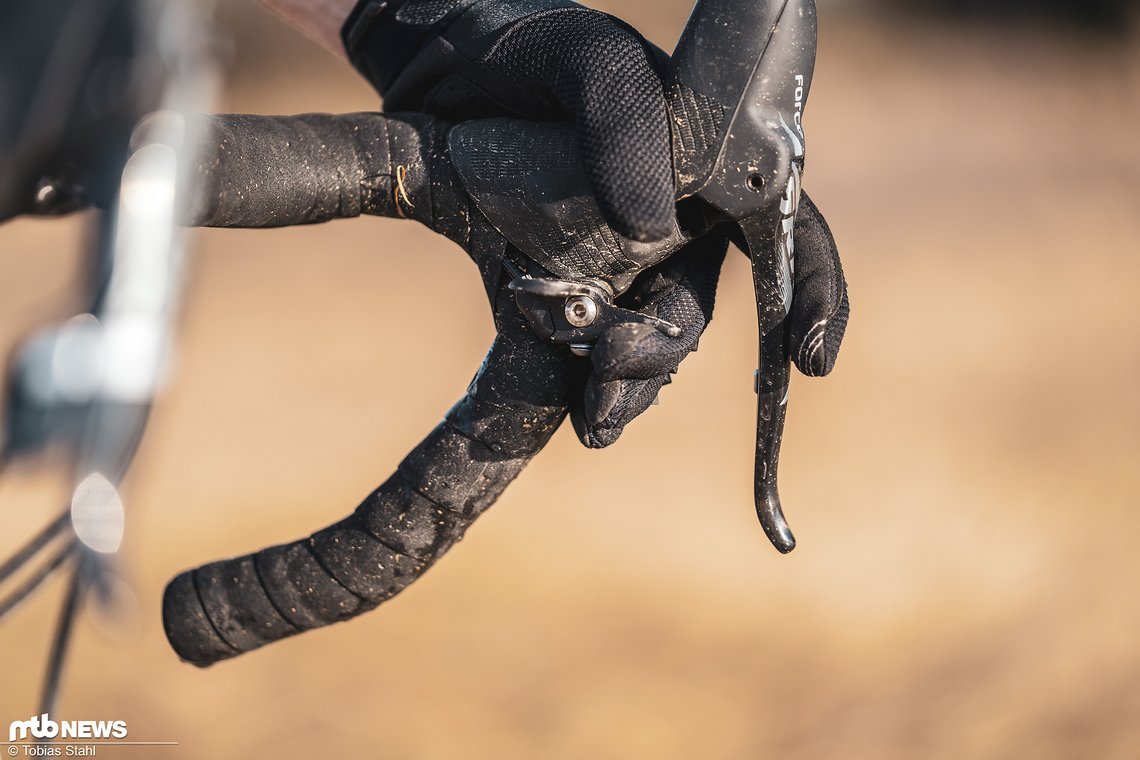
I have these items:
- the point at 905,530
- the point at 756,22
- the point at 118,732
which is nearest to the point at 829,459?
the point at 905,530

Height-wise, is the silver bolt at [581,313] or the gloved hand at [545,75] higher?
the gloved hand at [545,75]

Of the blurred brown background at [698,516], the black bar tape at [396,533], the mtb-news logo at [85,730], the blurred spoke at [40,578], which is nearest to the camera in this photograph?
the black bar tape at [396,533]

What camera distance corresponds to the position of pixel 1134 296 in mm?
2615

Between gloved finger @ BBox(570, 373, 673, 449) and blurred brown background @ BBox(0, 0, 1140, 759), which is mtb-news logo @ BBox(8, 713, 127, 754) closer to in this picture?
blurred brown background @ BBox(0, 0, 1140, 759)

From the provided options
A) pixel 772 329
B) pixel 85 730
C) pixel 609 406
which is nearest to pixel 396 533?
pixel 609 406

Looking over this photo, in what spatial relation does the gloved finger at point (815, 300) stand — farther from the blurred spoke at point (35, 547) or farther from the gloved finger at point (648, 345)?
the blurred spoke at point (35, 547)

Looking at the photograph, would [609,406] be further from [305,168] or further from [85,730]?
[85,730]

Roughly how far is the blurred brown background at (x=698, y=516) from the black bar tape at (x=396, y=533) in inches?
9.1

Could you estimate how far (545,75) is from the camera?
68cm

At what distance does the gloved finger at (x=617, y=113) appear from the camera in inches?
23.8

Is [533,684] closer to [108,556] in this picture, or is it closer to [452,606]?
[452,606]

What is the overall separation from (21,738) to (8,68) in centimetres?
104

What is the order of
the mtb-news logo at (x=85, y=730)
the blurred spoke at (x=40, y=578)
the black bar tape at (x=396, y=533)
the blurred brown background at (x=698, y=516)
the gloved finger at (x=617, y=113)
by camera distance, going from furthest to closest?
the blurred brown background at (x=698, y=516)
the mtb-news logo at (x=85, y=730)
the blurred spoke at (x=40, y=578)
the black bar tape at (x=396, y=533)
the gloved finger at (x=617, y=113)

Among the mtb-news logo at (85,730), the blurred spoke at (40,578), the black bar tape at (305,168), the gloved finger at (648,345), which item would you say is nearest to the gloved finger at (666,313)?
the gloved finger at (648,345)
